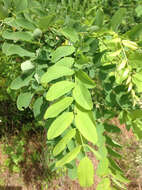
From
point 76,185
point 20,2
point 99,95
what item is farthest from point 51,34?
point 76,185

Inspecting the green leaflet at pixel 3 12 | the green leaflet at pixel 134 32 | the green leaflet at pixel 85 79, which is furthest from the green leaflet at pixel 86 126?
the green leaflet at pixel 3 12

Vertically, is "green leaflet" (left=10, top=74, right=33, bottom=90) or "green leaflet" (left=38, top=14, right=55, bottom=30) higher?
"green leaflet" (left=38, top=14, right=55, bottom=30)

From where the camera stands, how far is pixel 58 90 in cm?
67

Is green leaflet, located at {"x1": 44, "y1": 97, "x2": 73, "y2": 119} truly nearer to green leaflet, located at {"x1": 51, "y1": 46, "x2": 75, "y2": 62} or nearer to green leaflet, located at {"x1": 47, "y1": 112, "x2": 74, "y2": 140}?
green leaflet, located at {"x1": 47, "y1": 112, "x2": 74, "y2": 140}

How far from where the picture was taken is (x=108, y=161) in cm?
84

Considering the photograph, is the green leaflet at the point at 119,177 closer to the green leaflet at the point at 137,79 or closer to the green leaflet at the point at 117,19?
the green leaflet at the point at 137,79

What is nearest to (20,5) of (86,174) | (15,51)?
(15,51)

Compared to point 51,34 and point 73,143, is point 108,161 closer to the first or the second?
point 73,143

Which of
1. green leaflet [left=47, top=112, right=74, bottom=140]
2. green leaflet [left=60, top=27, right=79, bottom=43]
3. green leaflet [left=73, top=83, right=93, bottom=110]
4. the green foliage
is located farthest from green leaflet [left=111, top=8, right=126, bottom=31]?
green leaflet [left=47, top=112, right=74, bottom=140]

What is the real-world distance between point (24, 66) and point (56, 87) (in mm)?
181

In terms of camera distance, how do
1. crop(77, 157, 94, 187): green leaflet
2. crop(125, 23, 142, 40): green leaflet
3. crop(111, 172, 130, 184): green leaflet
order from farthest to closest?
crop(111, 172, 130, 184): green leaflet, crop(125, 23, 142, 40): green leaflet, crop(77, 157, 94, 187): green leaflet

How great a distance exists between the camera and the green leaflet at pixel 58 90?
66cm

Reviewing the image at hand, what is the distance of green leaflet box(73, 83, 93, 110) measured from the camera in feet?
2.06

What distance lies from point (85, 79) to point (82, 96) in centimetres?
7
